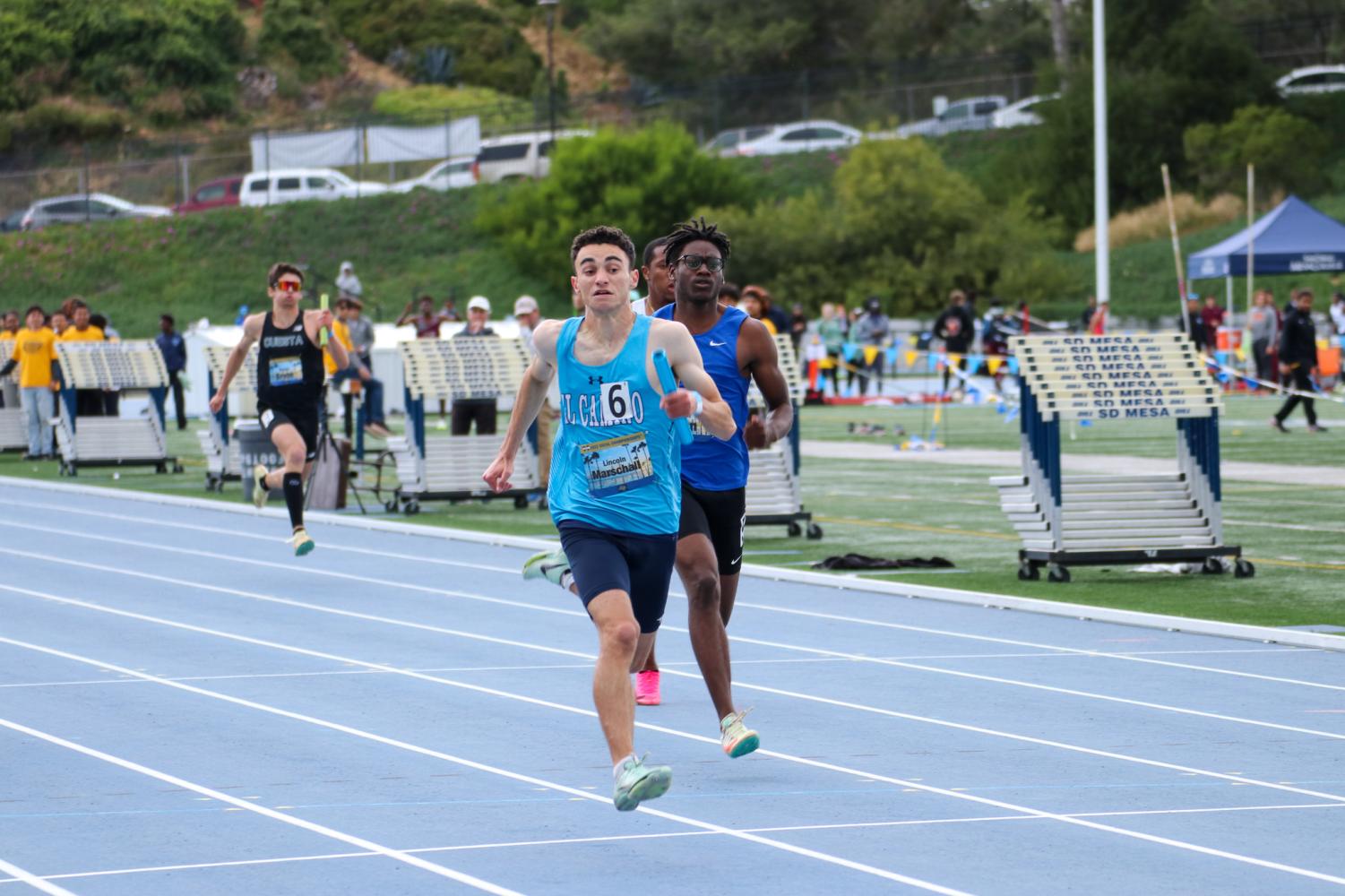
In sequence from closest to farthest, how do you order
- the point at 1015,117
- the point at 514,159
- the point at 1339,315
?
the point at 1339,315
the point at 514,159
the point at 1015,117

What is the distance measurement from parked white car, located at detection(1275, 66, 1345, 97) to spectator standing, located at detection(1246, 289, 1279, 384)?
32553 millimetres

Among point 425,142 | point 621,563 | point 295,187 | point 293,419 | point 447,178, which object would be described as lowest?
point 621,563

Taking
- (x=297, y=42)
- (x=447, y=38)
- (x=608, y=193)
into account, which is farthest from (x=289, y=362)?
(x=447, y=38)

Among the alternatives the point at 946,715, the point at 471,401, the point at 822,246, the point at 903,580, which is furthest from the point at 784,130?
the point at 946,715

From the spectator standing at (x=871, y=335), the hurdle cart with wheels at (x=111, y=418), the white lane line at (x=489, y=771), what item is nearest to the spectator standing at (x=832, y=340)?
the spectator standing at (x=871, y=335)

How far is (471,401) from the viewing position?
20688 mm

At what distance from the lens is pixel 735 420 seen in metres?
8.41

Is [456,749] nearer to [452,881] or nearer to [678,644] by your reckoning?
[452,881]

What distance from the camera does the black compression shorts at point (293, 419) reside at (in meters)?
15.1

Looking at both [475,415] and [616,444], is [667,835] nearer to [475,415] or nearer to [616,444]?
[616,444]

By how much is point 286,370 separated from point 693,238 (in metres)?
7.11

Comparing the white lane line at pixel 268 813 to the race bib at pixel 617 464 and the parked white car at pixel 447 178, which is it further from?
the parked white car at pixel 447 178

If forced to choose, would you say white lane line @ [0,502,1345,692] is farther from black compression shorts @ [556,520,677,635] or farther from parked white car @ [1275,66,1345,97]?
parked white car @ [1275,66,1345,97]

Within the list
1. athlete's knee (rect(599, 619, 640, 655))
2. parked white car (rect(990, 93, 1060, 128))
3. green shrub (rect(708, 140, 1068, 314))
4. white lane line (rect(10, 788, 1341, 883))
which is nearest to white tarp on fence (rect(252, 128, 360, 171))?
green shrub (rect(708, 140, 1068, 314))
